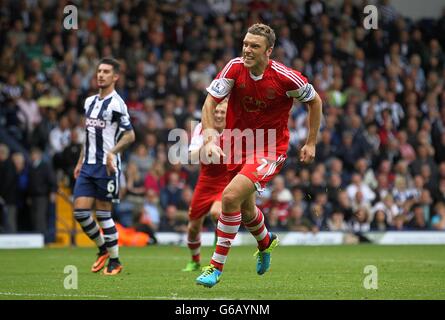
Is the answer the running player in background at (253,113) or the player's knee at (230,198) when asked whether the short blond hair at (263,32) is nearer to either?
the running player in background at (253,113)

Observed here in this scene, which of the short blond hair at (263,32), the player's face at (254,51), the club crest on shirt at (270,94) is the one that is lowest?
the club crest on shirt at (270,94)

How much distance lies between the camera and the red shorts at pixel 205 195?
533 inches

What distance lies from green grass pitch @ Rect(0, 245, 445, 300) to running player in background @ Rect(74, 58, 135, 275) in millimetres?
594

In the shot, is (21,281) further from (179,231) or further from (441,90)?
(441,90)

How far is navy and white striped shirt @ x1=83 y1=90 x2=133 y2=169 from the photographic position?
13102mm

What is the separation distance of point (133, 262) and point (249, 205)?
15.5ft

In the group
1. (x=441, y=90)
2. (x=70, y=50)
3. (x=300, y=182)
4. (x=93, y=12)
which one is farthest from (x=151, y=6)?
(x=441, y=90)

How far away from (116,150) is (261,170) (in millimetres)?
2994

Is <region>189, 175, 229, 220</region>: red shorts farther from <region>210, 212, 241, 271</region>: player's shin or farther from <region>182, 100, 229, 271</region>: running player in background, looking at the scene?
<region>210, 212, 241, 271</region>: player's shin

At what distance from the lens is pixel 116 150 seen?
12.9 m

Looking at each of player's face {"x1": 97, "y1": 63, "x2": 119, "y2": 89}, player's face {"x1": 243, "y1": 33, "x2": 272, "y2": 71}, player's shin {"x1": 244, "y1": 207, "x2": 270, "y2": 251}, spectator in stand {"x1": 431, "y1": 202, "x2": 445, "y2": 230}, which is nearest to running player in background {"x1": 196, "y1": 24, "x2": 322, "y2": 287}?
player's face {"x1": 243, "y1": 33, "x2": 272, "y2": 71}

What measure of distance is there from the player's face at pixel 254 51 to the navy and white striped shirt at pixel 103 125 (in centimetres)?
305

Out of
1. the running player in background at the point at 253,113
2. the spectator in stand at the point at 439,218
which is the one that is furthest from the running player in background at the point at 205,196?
the spectator in stand at the point at 439,218

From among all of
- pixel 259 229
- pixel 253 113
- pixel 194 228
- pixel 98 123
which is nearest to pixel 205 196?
pixel 194 228
